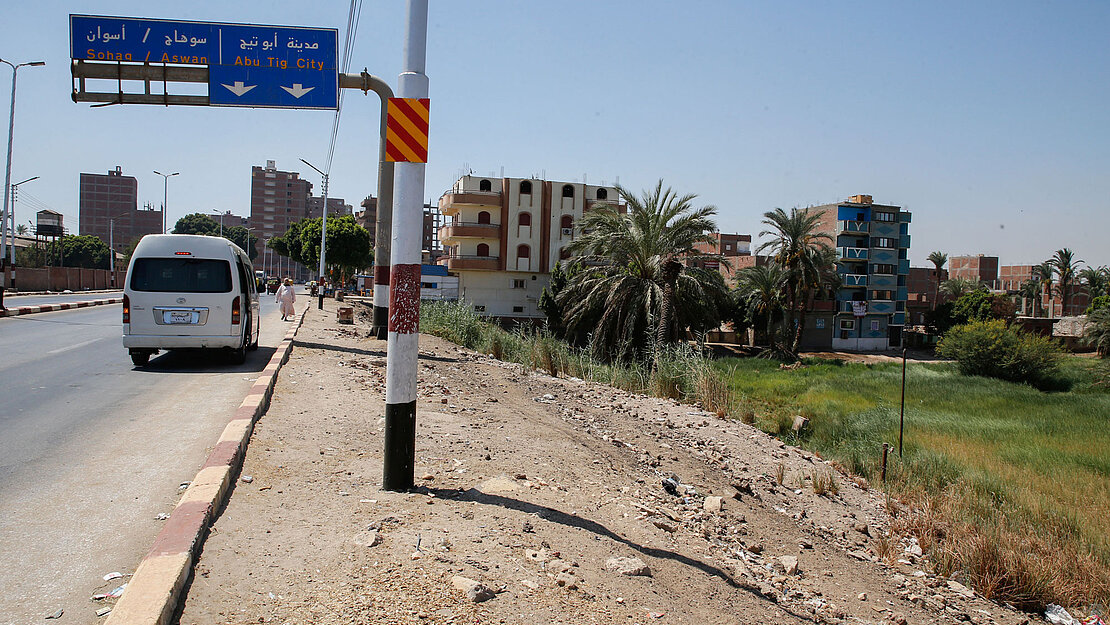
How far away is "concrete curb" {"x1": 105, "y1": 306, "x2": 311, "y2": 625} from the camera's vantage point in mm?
3162

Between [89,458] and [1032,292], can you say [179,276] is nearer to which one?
[89,458]

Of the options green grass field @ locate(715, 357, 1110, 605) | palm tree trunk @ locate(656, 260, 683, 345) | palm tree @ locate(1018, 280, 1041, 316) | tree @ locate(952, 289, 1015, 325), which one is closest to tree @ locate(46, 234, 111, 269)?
palm tree trunk @ locate(656, 260, 683, 345)

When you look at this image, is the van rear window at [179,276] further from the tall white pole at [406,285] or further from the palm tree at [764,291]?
the palm tree at [764,291]

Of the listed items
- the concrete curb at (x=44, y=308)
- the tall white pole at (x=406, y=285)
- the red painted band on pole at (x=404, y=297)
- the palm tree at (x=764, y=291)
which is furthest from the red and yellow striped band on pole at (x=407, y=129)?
the palm tree at (x=764, y=291)

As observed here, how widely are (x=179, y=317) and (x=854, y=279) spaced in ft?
206

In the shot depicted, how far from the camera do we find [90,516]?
4.71 meters

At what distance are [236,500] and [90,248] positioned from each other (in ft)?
297

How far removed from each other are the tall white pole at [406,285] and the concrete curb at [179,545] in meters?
1.21

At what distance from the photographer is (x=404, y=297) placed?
5.10 meters

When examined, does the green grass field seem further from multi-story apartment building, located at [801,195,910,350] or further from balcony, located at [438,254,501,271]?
multi-story apartment building, located at [801,195,910,350]

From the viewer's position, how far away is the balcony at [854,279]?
64.4m

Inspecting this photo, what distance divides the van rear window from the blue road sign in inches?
145

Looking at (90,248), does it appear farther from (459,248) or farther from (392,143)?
(392,143)

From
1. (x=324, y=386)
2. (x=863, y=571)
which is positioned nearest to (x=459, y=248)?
(x=324, y=386)
